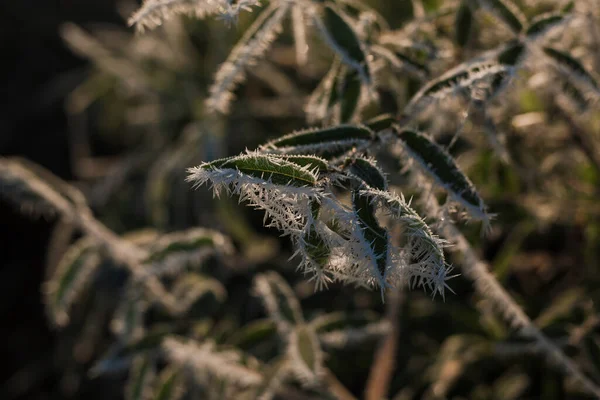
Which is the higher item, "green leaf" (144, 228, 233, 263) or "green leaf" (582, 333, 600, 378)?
"green leaf" (144, 228, 233, 263)

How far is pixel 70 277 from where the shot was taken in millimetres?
819

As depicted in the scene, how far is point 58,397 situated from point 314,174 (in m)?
1.15

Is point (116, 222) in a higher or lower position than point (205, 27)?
lower

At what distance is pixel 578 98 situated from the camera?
704 mm

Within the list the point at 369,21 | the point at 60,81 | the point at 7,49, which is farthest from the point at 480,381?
the point at 7,49

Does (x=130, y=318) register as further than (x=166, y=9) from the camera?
Yes

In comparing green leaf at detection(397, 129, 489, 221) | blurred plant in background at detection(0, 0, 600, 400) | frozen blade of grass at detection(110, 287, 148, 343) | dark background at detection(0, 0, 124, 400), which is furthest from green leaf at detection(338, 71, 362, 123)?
dark background at detection(0, 0, 124, 400)

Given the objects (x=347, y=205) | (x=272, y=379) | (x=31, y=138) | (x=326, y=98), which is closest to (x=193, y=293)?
(x=272, y=379)

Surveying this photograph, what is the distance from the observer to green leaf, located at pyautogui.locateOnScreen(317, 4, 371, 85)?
592mm

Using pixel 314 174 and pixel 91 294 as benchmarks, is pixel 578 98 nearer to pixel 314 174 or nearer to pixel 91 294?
pixel 314 174

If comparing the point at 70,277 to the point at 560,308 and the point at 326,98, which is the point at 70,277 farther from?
the point at 560,308

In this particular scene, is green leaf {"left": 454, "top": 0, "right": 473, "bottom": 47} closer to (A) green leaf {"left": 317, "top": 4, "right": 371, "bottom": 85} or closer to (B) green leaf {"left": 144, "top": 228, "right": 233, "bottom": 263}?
(A) green leaf {"left": 317, "top": 4, "right": 371, "bottom": 85}

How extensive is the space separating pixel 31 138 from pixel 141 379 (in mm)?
1136

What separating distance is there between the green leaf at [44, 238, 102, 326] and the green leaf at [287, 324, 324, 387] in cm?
30
